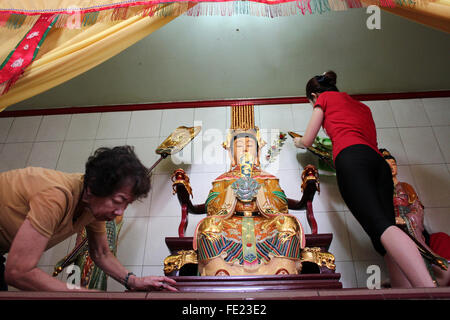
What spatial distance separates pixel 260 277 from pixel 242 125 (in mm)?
1820

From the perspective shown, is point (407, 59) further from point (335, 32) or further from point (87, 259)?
point (87, 259)

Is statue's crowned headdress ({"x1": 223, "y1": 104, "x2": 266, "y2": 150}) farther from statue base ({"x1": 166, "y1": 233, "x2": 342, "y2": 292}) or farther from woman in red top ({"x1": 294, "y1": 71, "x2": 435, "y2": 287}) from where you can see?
statue base ({"x1": 166, "y1": 233, "x2": 342, "y2": 292})

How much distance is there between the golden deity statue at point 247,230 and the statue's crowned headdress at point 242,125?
12.9 inches

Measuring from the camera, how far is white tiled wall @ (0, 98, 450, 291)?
114 inches

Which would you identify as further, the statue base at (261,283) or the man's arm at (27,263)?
the statue base at (261,283)

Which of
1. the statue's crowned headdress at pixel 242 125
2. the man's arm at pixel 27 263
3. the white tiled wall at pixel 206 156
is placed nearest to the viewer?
the man's arm at pixel 27 263

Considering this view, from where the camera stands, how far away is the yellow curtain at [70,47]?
1.90 m

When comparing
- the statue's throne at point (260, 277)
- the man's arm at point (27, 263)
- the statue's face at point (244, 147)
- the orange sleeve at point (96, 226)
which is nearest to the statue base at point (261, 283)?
the statue's throne at point (260, 277)

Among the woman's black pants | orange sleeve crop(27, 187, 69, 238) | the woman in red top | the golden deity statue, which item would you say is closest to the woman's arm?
the woman in red top

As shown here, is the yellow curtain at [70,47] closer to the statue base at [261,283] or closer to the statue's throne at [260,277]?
the statue's throne at [260,277]

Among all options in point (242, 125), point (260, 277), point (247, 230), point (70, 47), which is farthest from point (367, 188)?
point (242, 125)

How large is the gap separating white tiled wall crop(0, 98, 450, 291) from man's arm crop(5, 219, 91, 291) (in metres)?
1.64
